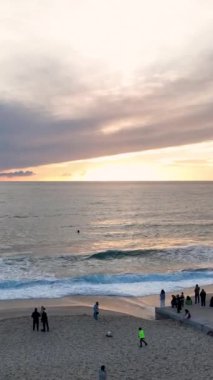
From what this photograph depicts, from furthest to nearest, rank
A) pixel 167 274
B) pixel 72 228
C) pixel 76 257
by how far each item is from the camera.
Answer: pixel 72 228 → pixel 76 257 → pixel 167 274

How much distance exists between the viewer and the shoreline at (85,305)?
90.1 ft

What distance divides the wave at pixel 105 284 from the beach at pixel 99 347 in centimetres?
416

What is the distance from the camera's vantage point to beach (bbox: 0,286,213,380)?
57.4ft

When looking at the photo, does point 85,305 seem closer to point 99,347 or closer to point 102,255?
point 99,347

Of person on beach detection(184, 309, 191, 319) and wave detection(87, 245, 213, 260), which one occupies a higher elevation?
wave detection(87, 245, 213, 260)

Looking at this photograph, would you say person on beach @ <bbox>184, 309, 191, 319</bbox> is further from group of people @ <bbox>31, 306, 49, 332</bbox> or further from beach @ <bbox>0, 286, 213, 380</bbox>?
group of people @ <bbox>31, 306, 49, 332</bbox>

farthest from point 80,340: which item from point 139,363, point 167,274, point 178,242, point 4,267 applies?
point 178,242

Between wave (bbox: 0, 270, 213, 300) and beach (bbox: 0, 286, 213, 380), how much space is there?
13.6 ft

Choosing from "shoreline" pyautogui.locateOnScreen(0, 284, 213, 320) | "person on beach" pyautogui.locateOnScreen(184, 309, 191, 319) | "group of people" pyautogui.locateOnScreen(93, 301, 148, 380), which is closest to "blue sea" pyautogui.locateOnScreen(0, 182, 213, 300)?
"shoreline" pyautogui.locateOnScreen(0, 284, 213, 320)

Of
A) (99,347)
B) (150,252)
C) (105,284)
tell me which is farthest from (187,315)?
(150,252)

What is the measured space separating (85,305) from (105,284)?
7.06 meters

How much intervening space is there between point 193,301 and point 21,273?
1785 cm

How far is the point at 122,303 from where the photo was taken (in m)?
30.1

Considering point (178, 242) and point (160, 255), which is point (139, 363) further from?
point (178, 242)
